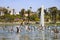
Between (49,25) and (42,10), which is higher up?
(42,10)

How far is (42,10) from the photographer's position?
9047mm

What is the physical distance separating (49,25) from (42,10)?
0.83 meters

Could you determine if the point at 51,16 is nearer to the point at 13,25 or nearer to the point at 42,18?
the point at 42,18

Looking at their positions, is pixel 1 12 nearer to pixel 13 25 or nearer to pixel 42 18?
pixel 13 25

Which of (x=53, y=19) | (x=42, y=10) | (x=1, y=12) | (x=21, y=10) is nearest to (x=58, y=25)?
(x=53, y=19)

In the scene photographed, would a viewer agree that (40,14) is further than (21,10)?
Yes

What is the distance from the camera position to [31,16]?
28.9 feet

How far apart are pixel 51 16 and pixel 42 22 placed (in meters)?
0.51

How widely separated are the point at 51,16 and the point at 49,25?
43 centimetres

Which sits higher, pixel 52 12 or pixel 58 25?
pixel 52 12

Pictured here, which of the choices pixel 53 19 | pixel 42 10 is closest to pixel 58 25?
pixel 53 19

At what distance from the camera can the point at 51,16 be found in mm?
8812

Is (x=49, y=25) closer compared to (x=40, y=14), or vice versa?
(x=49, y=25)

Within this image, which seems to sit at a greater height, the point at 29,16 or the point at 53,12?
the point at 53,12
